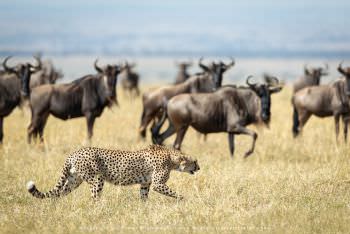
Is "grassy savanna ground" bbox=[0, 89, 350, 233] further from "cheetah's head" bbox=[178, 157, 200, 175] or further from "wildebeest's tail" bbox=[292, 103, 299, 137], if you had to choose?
"wildebeest's tail" bbox=[292, 103, 299, 137]

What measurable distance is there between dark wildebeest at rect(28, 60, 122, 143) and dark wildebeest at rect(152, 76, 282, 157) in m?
1.89

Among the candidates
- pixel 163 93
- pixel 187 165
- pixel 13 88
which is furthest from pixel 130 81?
pixel 187 165

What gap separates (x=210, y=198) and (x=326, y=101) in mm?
8006

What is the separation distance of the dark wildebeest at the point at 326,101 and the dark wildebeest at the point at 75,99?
3.98m

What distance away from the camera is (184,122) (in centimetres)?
1277

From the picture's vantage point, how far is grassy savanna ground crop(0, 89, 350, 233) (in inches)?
285

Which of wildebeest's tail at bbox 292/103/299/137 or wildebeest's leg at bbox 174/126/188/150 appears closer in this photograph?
wildebeest's leg at bbox 174/126/188/150

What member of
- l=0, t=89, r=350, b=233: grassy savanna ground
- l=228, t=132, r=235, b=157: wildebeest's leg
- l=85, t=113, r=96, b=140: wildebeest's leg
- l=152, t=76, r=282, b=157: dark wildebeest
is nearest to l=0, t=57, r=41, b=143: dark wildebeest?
l=0, t=89, r=350, b=233: grassy savanna ground

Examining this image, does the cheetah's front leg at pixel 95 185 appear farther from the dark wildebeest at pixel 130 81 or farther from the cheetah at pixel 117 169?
the dark wildebeest at pixel 130 81

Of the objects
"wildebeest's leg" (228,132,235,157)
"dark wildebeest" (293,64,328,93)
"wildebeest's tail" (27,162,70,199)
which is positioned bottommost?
"dark wildebeest" (293,64,328,93)

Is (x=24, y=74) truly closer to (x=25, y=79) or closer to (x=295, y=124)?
(x=25, y=79)

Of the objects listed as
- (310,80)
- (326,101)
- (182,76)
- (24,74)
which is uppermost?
(24,74)

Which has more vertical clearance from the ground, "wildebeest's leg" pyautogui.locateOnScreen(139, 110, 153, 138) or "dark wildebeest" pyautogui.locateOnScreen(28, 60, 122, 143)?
"dark wildebeest" pyautogui.locateOnScreen(28, 60, 122, 143)

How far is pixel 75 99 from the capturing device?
47.5 ft
